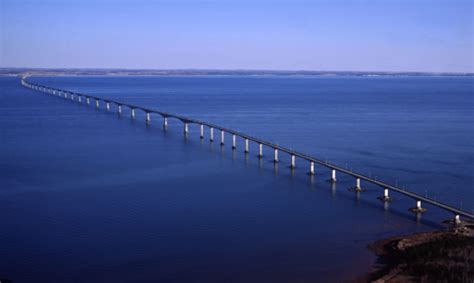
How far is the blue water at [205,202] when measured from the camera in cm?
1852

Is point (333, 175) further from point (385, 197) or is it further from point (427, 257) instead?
point (427, 257)

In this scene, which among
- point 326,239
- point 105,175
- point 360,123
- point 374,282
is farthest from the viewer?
point 360,123

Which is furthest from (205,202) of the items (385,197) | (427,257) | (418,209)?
(427,257)

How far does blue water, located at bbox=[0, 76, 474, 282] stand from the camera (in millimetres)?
18516

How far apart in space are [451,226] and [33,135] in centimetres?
3563

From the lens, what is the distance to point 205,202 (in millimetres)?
25750

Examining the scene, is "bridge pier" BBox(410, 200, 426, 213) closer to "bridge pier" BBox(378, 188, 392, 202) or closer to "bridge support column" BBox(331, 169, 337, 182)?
"bridge pier" BBox(378, 188, 392, 202)

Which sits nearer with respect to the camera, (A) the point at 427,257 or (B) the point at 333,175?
(A) the point at 427,257

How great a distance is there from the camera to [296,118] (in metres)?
60.0

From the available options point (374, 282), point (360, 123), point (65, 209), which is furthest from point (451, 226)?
point (360, 123)

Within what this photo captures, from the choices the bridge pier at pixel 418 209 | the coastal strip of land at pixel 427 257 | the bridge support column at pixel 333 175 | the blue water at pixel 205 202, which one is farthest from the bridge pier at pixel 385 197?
the coastal strip of land at pixel 427 257

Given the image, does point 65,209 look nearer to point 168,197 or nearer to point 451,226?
point 168,197

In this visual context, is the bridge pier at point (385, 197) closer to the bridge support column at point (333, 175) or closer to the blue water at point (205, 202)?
the blue water at point (205, 202)

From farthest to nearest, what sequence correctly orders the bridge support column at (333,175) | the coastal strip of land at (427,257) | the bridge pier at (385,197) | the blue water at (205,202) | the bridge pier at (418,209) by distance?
the bridge support column at (333,175) < the bridge pier at (385,197) < the bridge pier at (418,209) < the blue water at (205,202) < the coastal strip of land at (427,257)
